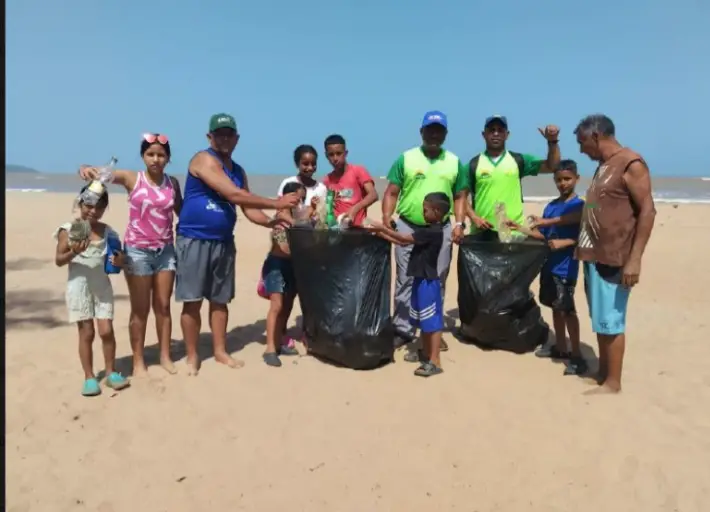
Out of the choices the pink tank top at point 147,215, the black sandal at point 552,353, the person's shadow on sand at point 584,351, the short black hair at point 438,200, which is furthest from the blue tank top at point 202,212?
the black sandal at point 552,353

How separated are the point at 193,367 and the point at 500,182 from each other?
8.78 ft

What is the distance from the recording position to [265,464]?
277 cm

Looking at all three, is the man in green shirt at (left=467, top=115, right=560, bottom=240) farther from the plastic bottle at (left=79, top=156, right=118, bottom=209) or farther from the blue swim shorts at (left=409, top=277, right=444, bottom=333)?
the plastic bottle at (left=79, top=156, right=118, bottom=209)

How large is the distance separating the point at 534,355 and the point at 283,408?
2092mm

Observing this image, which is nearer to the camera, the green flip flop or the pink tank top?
the green flip flop

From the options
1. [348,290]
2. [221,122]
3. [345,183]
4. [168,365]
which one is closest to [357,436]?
[348,290]

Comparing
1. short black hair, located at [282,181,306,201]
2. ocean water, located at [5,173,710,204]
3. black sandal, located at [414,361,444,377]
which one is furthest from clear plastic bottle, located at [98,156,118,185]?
ocean water, located at [5,173,710,204]

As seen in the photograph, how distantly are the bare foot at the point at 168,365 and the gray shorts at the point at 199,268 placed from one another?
0.46m

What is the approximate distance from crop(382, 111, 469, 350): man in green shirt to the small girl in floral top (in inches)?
80.3

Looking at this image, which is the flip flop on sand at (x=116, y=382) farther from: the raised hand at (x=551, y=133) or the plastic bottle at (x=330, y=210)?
the raised hand at (x=551, y=133)

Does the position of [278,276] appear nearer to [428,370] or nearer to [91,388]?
[428,370]

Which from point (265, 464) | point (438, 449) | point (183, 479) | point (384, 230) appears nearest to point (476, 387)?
point (438, 449)

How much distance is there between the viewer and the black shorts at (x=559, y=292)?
4141mm

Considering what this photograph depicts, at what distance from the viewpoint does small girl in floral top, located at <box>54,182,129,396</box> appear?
330cm
